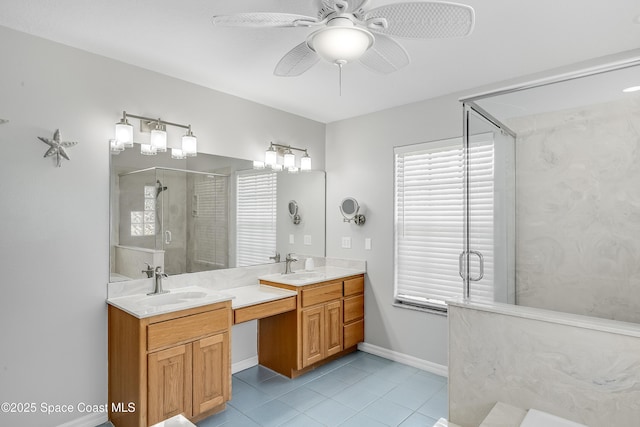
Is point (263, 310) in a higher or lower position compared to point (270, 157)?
lower

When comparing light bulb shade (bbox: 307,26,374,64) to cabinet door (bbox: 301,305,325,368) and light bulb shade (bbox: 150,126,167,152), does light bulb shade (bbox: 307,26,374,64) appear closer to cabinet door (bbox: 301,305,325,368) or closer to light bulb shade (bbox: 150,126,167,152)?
light bulb shade (bbox: 150,126,167,152)

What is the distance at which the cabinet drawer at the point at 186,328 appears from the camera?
2106mm

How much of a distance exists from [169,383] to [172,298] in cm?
61

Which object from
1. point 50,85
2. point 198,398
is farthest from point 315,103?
point 198,398

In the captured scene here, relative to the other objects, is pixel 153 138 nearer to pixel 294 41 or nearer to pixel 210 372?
pixel 294 41

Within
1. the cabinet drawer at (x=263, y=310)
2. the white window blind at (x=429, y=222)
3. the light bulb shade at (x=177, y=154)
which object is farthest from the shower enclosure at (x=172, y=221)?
the white window blind at (x=429, y=222)

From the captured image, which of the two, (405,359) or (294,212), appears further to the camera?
(294,212)

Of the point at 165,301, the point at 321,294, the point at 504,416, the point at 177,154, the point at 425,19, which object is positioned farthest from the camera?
the point at 321,294

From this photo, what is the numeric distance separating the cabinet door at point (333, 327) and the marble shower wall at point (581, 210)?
5.22 feet

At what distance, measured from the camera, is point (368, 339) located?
3666mm

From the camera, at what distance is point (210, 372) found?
238 cm

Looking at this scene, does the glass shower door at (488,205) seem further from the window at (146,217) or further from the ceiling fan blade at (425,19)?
the window at (146,217)

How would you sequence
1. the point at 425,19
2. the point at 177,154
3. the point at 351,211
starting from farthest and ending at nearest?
1. the point at 351,211
2. the point at 177,154
3. the point at 425,19

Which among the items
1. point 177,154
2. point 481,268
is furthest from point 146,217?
point 481,268
